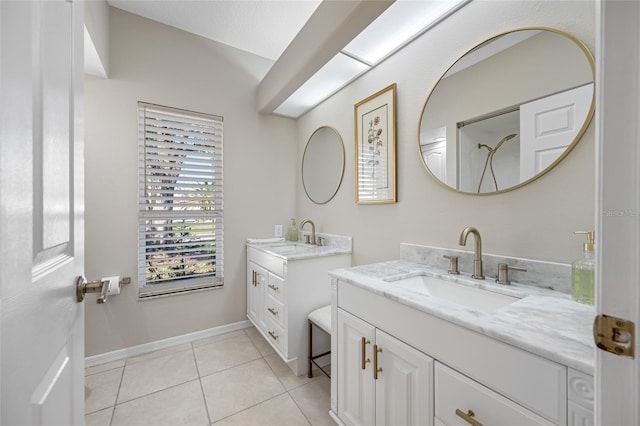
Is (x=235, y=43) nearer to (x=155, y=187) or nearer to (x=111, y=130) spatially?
(x=111, y=130)

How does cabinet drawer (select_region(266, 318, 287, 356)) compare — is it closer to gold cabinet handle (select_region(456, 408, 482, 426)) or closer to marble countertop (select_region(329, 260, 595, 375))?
marble countertop (select_region(329, 260, 595, 375))

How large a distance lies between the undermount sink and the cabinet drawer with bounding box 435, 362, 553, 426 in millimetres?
326

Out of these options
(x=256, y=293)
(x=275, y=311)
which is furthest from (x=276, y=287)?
(x=256, y=293)

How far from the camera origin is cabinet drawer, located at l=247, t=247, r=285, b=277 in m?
1.86

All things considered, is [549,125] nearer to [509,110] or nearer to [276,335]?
[509,110]

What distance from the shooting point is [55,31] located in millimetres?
546

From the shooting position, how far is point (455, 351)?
0.77 metres

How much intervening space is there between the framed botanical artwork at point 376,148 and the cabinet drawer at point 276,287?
0.88m

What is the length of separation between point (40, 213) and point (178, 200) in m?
1.94

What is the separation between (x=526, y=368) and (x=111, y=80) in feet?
9.75

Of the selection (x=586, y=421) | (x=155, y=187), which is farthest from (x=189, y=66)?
(x=586, y=421)

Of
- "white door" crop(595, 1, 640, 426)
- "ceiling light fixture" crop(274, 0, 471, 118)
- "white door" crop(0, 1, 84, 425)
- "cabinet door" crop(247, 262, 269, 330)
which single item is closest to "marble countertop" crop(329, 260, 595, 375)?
"white door" crop(595, 1, 640, 426)

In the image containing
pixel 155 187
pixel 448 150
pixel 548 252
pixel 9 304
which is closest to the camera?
pixel 9 304

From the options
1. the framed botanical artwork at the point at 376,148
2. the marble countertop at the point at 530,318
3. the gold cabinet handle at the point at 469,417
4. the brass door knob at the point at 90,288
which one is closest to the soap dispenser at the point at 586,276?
the marble countertop at the point at 530,318
